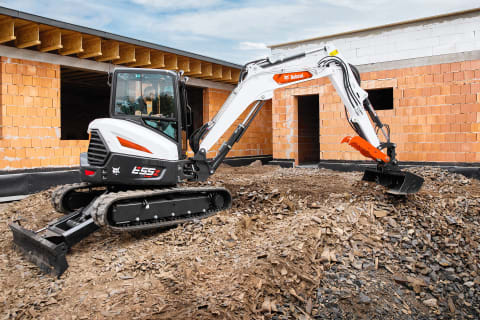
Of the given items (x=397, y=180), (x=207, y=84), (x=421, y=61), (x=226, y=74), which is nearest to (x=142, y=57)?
(x=207, y=84)

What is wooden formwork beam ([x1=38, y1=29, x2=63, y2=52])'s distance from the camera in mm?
9227

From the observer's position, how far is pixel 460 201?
23.6 ft

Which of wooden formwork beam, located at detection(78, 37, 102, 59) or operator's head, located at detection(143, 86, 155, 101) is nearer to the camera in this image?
operator's head, located at detection(143, 86, 155, 101)

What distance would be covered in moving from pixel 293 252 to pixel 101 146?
3358 millimetres

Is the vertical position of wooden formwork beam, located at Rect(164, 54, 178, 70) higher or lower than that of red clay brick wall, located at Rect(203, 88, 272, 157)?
higher

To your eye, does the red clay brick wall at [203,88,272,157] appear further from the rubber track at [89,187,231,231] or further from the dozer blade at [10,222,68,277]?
the dozer blade at [10,222,68,277]

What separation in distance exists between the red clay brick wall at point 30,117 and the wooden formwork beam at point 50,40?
45 centimetres

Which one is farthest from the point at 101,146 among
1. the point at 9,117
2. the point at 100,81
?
the point at 100,81

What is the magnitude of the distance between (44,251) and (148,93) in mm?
2844

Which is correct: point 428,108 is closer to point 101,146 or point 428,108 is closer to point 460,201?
point 460,201

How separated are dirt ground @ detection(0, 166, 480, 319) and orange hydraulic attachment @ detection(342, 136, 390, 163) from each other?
2.16 ft

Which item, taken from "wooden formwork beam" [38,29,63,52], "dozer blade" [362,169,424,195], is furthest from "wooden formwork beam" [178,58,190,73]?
"dozer blade" [362,169,424,195]

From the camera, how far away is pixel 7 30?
27.8 feet

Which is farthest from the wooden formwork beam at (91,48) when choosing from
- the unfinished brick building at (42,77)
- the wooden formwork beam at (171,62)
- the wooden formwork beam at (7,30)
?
the wooden formwork beam at (171,62)
